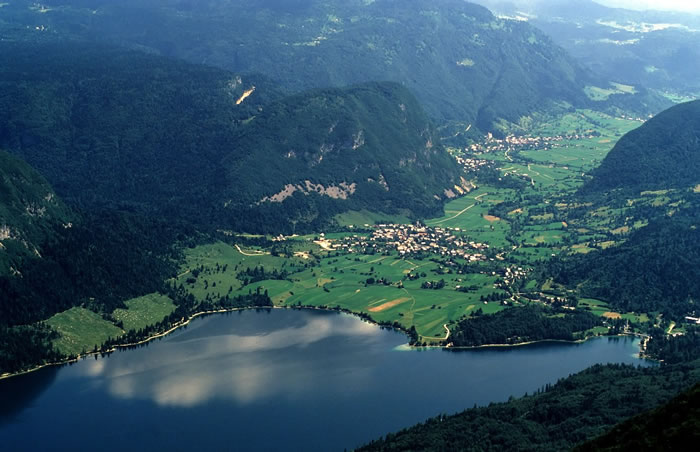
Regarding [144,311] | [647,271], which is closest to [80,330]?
[144,311]

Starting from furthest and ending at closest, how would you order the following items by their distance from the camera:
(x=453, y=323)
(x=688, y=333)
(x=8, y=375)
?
(x=453, y=323) < (x=688, y=333) < (x=8, y=375)

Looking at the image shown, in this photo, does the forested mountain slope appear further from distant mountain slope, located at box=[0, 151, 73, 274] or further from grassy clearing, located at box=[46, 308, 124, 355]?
distant mountain slope, located at box=[0, 151, 73, 274]

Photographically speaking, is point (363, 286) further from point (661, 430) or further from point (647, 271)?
point (661, 430)

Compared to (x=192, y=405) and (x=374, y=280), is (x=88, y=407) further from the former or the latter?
(x=374, y=280)

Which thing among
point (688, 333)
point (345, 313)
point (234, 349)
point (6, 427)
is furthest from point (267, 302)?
point (688, 333)

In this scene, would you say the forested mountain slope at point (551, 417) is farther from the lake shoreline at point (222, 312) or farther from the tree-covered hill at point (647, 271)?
the tree-covered hill at point (647, 271)

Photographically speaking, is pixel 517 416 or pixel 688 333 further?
pixel 688 333

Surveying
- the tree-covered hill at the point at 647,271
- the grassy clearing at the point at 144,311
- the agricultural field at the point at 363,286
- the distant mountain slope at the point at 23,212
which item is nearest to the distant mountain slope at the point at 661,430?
the agricultural field at the point at 363,286
